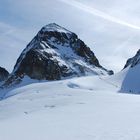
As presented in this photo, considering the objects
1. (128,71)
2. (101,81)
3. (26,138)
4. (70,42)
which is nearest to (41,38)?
(70,42)

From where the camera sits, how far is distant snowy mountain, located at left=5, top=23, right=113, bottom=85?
486 feet

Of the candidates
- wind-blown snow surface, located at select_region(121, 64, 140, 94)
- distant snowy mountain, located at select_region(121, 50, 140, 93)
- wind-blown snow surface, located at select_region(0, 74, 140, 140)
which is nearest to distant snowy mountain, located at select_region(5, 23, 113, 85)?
distant snowy mountain, located at select_region(121, 50, 140, 93)

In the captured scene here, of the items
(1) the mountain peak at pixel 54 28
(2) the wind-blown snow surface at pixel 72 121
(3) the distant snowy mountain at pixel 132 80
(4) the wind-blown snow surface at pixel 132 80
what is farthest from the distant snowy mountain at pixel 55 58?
(2) the wind-blown snow surface at pixel 72 121

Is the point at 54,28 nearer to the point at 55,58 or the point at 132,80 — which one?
the point at 55,58

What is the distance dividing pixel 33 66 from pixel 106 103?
126 m

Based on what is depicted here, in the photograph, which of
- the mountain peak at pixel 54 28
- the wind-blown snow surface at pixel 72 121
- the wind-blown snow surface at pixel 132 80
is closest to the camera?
the wind-blown snow surface at pixel 72 121

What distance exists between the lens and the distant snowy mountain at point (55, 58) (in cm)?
14812

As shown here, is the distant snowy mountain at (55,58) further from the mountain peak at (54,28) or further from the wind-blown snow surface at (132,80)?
the wind-blown snow surface at (132,80)

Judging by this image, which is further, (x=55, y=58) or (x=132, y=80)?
(x=55, y=58)

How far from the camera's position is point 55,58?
15500 cm

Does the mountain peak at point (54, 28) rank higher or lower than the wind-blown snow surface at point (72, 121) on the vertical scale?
lower

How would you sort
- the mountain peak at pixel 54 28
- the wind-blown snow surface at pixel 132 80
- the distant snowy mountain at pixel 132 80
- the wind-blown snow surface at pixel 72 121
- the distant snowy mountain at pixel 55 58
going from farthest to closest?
the mountain peak at pixel 54 28 → the distant snowy mountain at pixel 55 58 → the distant snowy mountain at pixel 132 80 → the wind-blown snow surface at pixel 132 80 → the wind-blown snow surface at pixel 72 121

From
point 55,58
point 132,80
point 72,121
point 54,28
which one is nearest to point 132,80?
point 132,80

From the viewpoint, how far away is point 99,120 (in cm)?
1811
